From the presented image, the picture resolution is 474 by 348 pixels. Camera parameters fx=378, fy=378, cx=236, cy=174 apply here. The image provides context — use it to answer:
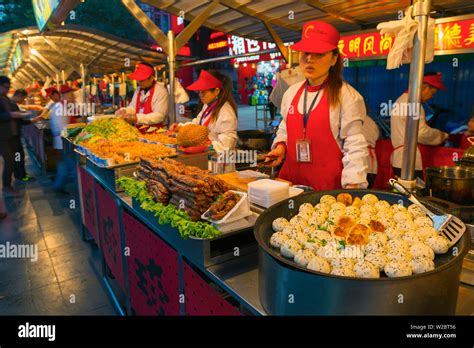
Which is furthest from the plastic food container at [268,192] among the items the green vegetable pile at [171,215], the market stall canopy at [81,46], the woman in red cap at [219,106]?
the market stall canopy at [81,46]

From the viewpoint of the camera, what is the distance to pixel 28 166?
10.2m

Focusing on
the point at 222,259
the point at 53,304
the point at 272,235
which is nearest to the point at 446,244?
the point at 272,235

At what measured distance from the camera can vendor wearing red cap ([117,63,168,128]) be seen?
5.28 m

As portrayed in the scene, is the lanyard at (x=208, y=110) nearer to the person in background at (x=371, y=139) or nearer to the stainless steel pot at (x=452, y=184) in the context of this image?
the person in background at (x=371, y=139)

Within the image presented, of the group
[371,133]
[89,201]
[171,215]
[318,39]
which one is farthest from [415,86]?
[89,201]

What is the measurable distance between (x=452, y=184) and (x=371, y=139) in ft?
9.89

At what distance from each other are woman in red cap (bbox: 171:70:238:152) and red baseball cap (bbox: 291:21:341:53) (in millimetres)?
1647

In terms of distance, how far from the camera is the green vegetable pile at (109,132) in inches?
170

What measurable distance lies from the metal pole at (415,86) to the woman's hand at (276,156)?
3.03ft

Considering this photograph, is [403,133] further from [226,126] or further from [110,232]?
[110,232]
